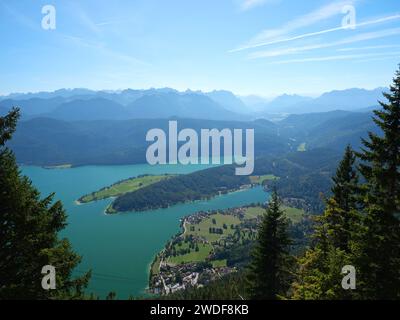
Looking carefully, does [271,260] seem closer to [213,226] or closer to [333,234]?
[333,234]

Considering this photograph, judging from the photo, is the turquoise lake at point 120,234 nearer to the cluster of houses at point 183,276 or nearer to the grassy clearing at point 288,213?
the cluster of houses at point 183,276

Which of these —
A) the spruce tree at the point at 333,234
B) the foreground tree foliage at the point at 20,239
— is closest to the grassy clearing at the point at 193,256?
the spruce tree at the point at 333,234

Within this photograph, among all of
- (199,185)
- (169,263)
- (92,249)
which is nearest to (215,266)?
(169,263)

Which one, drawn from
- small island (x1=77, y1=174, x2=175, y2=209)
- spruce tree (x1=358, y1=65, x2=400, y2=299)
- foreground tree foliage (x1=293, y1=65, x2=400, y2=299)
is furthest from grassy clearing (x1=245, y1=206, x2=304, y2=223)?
spruce tree (x1=358, y1=65, x2=400, y2=299)

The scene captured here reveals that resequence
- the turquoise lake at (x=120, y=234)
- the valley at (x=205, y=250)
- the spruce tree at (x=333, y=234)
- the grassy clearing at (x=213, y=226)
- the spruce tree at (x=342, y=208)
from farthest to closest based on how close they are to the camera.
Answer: the grassy clearing at (x=213, y=226)
the turquoise lake at (x=120, y=234)
the valley at (x=205, y=250)
the spruce tree at (x=342, y=208)
the spruce tree at (x=333, y=234)

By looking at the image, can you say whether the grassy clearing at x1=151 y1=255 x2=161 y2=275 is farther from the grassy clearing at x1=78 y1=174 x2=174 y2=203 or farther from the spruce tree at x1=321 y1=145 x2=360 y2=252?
the spruce tree at x1=321 y1=145 x2=360 y2=252
